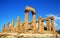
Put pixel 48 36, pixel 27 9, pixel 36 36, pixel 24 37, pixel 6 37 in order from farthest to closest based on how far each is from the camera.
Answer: pixel 27 9
pixel 48 36
pixel 36 36
pixel 24 37
pixel 6 37

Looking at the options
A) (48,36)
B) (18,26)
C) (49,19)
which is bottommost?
(48,36)

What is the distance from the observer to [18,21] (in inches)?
1013

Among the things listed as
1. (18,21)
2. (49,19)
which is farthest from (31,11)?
(49,19)

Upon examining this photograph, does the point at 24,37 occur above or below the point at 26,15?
below

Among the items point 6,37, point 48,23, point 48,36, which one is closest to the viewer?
point 6,37

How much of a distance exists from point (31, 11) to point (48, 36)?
7.11 m

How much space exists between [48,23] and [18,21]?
→ 8.01 meters

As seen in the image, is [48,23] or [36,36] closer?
[36,36]

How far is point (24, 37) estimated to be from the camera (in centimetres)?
1720

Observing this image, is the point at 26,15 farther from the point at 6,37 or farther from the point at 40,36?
the point at 6,37

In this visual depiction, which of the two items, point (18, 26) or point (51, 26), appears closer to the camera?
point (18, 26)

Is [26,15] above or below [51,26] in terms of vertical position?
above

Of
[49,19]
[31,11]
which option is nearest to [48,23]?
[49,19]

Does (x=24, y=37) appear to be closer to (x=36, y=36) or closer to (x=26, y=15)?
(x=36, y=36)
